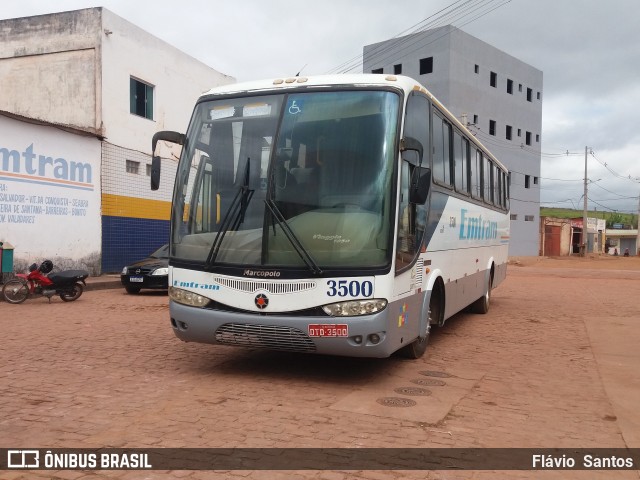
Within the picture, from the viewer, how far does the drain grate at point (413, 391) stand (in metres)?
5.99

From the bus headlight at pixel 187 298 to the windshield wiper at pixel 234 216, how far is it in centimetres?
37

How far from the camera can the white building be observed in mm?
16328

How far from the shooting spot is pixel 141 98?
21.2 meters

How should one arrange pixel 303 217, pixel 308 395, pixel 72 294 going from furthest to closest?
pixel 72 294 < pixel 303 217 < pixel 308 395

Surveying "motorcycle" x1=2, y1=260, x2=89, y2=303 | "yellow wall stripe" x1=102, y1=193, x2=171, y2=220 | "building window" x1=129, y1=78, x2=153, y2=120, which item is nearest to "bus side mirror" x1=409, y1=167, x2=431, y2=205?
"motorcycle" x1=2, y1=260, x2=89, y2=303

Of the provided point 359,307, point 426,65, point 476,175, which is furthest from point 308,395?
point 426,65

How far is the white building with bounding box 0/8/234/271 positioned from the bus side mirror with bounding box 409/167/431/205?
13115 mm

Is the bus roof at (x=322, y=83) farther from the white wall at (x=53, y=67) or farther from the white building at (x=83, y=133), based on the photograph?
the white wall at (x=53, y=67)

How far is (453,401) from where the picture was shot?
574 centimetres

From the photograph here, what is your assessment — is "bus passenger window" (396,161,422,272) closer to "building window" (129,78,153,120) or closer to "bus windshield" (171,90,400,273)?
"bus windshield" (171,90,400,273)

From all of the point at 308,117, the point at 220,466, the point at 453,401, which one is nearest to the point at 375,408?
the point at 453,401

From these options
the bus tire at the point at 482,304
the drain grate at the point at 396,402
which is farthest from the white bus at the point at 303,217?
the bus tire at the point at 482,304

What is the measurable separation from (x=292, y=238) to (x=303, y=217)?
243mm

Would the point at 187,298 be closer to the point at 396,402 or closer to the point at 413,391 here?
the point at 396,402
